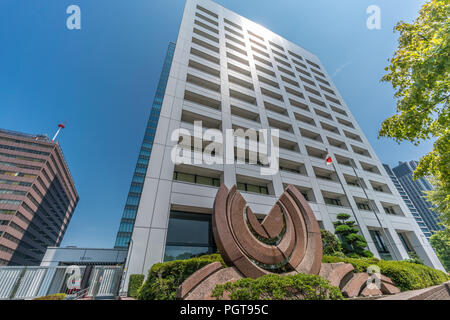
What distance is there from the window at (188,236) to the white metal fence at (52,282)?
2.87 metres

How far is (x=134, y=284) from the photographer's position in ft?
28.1

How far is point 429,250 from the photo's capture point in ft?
61.8

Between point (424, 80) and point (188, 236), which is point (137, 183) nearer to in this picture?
point (188, 236)

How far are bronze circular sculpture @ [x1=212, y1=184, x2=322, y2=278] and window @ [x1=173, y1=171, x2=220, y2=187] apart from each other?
628 cm

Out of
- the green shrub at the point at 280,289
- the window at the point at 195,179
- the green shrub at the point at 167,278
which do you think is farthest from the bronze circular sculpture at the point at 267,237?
the window at the point at 195,179

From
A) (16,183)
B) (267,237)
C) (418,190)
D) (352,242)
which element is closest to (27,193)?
(16,183)

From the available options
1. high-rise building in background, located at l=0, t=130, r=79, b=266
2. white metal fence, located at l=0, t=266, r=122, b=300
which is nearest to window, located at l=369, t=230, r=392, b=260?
white metal fence, located at l=0, t=266, r=122, b=300

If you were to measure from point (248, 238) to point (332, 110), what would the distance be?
1067 inches

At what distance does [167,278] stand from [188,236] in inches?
170
